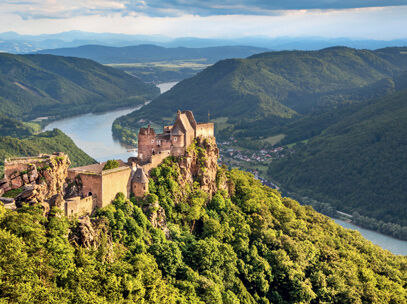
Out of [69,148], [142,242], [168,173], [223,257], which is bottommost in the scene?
[69,148]

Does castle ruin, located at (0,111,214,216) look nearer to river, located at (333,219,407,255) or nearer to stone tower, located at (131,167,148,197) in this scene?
stone tower, located at (131,167,148,197)

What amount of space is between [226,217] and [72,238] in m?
26.6

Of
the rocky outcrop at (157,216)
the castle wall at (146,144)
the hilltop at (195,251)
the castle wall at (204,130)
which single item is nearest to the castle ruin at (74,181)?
the hilltop at (195,251)

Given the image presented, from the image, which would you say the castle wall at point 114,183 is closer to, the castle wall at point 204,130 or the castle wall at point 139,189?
the castle wall at point 139,189

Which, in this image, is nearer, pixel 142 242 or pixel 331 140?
pixel 142 242

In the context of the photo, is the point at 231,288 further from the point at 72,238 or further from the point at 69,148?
the point at 69,148

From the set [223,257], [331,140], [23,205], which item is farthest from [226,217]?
[331,140]

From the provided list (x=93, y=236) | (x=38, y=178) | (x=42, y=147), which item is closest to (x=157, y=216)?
(x=93, y=236)

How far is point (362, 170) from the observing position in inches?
6703

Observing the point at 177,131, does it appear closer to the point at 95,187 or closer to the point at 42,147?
the point at 95,187

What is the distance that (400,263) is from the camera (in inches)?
Result: 2968

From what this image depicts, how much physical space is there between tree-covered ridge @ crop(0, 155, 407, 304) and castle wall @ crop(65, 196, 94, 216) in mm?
1146

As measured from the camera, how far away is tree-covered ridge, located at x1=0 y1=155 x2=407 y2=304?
118 ft

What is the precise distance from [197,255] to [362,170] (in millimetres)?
133416
